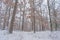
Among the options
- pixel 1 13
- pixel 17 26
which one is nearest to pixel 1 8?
pixel 1 13

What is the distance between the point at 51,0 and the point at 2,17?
10185 mm

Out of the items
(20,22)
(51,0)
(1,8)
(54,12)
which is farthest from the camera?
(20,22)

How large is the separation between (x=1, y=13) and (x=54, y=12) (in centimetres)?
1000

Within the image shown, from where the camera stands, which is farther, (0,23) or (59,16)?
(0,23)

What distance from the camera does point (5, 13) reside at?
22.3 metres

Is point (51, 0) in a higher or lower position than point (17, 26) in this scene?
higher

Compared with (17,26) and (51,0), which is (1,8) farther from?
(51,0)

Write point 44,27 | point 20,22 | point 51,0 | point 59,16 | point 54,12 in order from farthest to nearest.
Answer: point 20,22, point 44,27, point 59,16, point 54,12, point 51,0

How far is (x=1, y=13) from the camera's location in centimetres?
2256

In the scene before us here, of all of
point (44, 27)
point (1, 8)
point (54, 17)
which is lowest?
point (44, 27)

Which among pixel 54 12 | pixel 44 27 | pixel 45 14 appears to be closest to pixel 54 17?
pixel 54 12

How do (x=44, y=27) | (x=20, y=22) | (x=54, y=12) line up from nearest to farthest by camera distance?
(x=54, y=12), (x=44, y=27), (x=20, y=22)

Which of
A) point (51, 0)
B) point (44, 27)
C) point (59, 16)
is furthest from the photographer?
point (44, 27)

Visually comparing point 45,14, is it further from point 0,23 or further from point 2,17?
point 0,23
